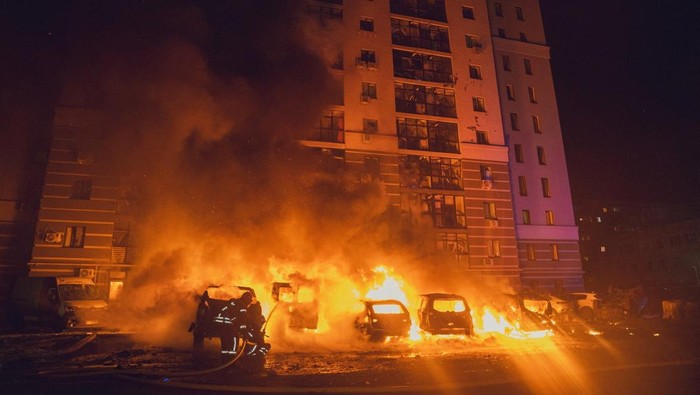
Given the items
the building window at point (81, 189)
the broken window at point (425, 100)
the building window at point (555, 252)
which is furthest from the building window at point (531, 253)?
the building window at point (81, 189)

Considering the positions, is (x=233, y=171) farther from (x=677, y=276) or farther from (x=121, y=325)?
(x=677, y=276)

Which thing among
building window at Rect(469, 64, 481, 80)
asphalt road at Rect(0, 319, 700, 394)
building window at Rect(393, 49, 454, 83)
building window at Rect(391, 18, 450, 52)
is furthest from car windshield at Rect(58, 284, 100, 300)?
building window at Rect(469, 64, 481, 80)

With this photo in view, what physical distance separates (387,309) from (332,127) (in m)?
16.8

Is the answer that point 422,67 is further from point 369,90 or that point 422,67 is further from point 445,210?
point 445,210

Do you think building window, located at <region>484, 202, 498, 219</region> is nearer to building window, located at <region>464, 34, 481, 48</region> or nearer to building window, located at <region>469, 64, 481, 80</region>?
building window, located at <region>469, 64, 481, 80</region>

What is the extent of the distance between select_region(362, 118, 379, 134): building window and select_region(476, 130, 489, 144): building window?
785 cm

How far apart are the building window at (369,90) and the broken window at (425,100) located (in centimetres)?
185

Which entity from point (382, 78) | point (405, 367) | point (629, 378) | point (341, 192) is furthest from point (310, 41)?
point (629, 378)

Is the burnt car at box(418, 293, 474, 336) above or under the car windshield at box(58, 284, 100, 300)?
under

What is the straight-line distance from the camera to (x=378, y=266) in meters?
19.1

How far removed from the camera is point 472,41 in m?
32.4

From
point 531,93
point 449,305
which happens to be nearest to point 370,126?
point 531,93

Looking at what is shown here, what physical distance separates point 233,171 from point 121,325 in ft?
25.6

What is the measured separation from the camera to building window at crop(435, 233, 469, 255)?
2733cm
